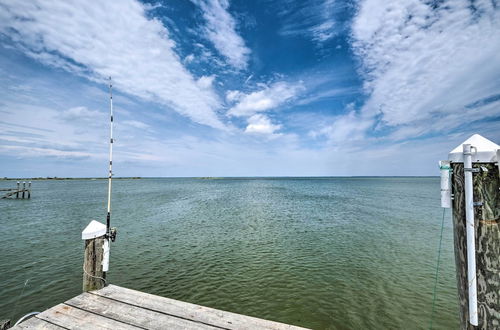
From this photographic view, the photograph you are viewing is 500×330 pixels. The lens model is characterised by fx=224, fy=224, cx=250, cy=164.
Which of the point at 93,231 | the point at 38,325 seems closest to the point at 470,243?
the point at 38,325

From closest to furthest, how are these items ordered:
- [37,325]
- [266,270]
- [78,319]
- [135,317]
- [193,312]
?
[37,325] → [78,319] → [135,317] → [193,312] → [266,270]

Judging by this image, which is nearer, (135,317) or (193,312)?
(135,317)

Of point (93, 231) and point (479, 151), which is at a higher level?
point (479, 151)

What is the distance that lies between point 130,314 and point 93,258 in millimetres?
1932

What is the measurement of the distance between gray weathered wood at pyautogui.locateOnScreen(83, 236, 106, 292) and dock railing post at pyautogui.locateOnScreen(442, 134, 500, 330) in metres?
7.00

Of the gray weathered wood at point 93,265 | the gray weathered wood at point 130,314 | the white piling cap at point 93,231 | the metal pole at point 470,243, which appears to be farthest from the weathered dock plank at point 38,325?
the metal pole at point 470,243

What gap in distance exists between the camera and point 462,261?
285 centimetres

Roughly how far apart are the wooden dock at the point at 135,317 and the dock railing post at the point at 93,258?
1.37ft

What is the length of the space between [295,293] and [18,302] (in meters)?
9.87

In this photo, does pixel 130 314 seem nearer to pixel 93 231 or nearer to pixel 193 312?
pixel 193 312

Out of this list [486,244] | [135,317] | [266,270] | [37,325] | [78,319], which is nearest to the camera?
[486,244]

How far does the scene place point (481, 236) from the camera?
8.87 ft

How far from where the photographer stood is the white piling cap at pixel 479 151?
8.62ft

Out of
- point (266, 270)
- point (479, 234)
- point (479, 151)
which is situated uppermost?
point (479, 151)
